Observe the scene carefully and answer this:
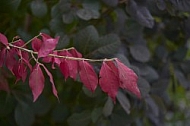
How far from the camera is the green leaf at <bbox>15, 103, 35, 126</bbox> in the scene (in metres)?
1.63

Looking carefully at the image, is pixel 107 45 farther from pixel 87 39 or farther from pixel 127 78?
pixel 127 78

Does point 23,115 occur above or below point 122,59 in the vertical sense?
below

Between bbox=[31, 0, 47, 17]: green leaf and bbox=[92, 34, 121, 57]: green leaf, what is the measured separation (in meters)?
0.23

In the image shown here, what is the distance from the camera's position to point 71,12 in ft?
5.40

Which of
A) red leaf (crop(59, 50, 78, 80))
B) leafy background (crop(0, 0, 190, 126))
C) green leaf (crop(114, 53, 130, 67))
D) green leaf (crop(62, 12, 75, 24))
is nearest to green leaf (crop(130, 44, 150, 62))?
leafy background (crop(0, 0, 190, 126))

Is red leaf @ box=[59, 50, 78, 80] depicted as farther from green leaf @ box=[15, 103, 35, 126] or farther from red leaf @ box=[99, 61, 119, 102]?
green leaf @ box=[15, 103, 35, 126]

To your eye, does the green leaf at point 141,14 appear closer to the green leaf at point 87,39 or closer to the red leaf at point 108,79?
the green leaf at point 87,39

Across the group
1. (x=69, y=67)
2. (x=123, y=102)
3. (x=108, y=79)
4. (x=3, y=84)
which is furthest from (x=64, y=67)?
(x=123, y=102)

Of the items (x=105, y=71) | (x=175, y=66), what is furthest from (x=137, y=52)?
(x=105, y=71)

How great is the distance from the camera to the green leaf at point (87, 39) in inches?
61.8

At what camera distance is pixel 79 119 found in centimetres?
165

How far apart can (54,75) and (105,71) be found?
58cm

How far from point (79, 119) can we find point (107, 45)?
0.28 metres

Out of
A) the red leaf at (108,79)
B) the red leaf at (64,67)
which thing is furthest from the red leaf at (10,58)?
the red leaf at (108,79)
